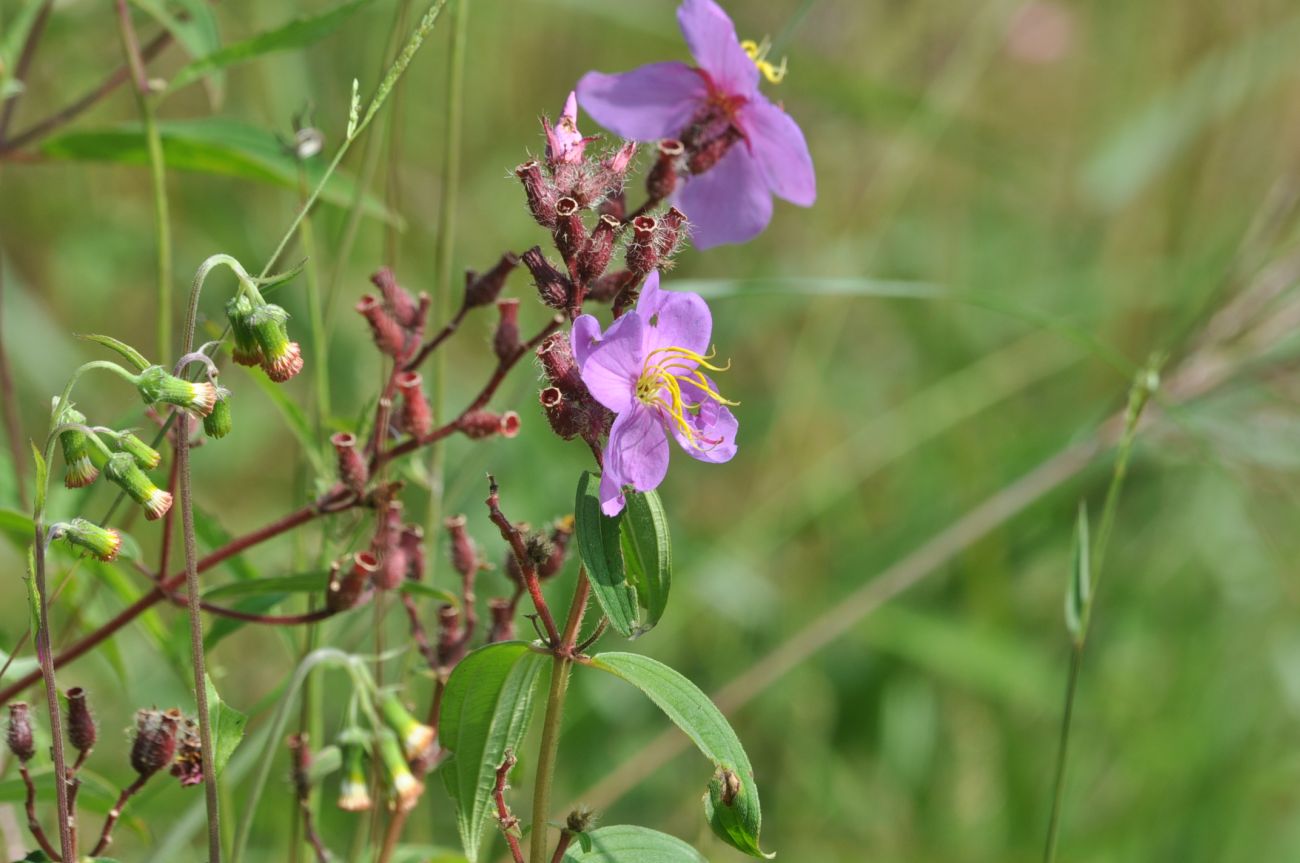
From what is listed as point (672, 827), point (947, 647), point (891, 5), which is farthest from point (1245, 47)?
point (672, 827)

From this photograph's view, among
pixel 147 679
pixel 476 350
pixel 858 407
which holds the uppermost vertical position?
pixel 858 407

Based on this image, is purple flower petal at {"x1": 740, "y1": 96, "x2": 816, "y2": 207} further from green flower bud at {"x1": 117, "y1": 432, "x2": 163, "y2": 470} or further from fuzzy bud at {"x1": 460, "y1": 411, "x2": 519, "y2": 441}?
green flower bud at {"x1": 117, "y1": 432, "x2": 163, "y2": 470}

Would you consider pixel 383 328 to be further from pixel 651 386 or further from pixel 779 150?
pixel 779 150

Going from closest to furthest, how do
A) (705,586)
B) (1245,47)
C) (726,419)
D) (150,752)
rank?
(150,752)
(726,419)
(705,586)
(1245,47)

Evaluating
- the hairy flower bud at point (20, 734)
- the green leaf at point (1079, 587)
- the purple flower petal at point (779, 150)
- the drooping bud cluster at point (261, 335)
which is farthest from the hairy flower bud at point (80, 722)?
the green leaf at point (1079, 587)

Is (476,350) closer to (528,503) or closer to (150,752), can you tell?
(528,503)

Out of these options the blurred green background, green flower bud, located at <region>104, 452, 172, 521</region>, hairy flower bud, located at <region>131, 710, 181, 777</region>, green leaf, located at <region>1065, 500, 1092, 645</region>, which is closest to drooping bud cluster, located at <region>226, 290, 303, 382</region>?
green flower bud, located at <region>104, 452, 172, 521</region>

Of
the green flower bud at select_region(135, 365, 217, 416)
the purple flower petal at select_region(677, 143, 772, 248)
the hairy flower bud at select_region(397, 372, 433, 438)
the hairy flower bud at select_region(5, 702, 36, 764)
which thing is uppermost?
the purple flower petal at select_region(677, 143, 772, 248)

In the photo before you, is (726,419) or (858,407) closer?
(726,419)
